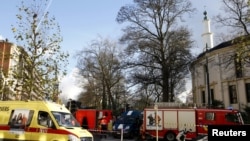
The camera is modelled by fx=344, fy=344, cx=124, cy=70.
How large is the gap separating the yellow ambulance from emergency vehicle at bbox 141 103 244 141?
12790 mm

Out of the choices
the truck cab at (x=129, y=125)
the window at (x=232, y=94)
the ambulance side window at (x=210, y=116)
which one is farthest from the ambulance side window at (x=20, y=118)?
the window at (x=232, y=94)

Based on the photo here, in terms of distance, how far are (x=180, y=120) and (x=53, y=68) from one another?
11.7 m

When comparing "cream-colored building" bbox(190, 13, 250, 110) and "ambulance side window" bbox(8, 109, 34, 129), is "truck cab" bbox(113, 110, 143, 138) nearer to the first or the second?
"cream-colored building" bbox(190, 13, 250, 110)

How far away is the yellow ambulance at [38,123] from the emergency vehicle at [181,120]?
12.8 metres

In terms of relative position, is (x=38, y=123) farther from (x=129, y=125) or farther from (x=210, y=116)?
(x=129, y=125)

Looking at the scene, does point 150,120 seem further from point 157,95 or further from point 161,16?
point 157,95

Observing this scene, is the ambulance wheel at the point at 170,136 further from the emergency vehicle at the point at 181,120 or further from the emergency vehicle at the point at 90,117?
the emergency vehicle at the point at 90,117

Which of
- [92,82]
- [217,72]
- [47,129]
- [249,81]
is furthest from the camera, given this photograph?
[92,82]

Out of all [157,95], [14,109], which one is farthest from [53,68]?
[157,95]

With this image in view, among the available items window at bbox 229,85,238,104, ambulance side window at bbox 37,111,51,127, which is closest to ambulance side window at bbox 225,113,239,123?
ambulance side window at bbox 37,111,51,127

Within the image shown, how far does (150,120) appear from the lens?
29609 mm

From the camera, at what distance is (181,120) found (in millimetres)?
29375

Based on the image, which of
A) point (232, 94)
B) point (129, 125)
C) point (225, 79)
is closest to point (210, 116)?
point (129, 125)

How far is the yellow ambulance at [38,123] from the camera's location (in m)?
16.0
